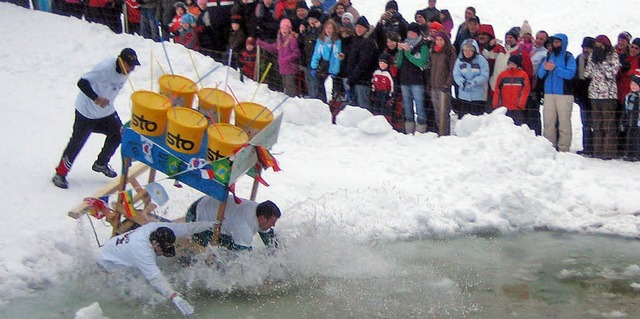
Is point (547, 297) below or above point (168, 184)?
below

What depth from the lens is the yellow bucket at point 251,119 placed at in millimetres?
8094

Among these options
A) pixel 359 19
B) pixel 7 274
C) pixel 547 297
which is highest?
pixel 359 19

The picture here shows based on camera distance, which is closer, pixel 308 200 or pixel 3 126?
pixel 308 200

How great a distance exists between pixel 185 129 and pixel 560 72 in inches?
228

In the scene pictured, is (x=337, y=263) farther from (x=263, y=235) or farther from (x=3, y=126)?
(x=3, y=126)

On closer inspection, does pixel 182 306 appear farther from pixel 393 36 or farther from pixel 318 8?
pixel 318 8

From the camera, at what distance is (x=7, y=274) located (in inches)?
300

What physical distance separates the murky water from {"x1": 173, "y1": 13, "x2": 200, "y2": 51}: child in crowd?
623cm

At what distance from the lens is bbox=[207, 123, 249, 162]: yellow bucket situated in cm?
753

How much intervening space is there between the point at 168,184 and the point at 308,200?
1651mm

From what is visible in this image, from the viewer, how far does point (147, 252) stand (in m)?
7.48

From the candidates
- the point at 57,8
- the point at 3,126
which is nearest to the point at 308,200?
the point at 3,126

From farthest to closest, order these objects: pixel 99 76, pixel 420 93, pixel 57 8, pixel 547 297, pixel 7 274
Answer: pixel 57 8 < pixel 420 93 < pixel 99 76 < pixel 547 297 < pixel 7 274

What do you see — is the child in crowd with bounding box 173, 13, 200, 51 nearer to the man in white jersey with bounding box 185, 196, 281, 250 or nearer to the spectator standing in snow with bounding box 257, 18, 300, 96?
the spectator standing in snow with bounding box 257, 18, 300, 96
